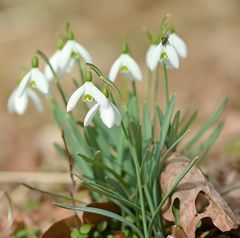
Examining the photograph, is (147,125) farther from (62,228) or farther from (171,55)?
(62,228)

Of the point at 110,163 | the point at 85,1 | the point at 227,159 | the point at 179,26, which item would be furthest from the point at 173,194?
the point at 85,1

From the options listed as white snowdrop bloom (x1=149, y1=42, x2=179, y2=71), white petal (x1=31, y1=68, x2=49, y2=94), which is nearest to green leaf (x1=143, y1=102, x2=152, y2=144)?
white snowdrop bloom (x1=149, y1=42, x2=179, y2=71)

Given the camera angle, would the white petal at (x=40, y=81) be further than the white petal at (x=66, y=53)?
No

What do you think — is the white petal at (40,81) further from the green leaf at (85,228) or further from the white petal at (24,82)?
A: the green leaf at (85,228)

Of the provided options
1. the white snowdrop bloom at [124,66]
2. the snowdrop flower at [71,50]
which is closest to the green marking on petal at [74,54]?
the snowdrop flower at [71,50]

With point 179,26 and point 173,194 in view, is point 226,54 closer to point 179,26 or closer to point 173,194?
point 179,26

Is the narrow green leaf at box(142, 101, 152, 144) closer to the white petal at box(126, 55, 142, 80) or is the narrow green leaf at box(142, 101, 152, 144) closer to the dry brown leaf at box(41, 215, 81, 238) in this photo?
the white petal at box(126, 55, 142, 80)
